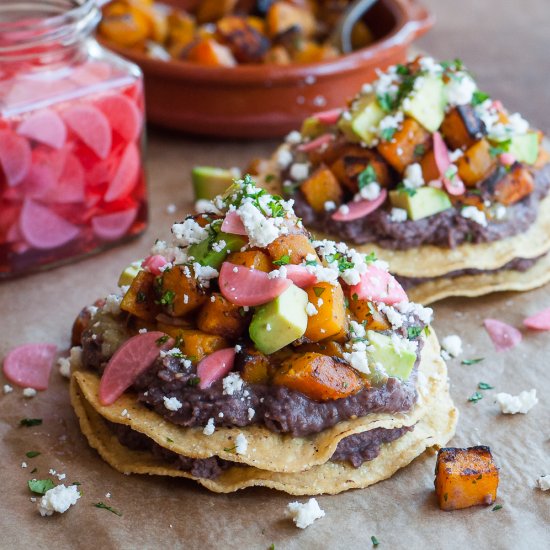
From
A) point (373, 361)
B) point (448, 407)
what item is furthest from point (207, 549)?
point (448, 407)

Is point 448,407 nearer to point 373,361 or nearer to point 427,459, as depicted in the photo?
point 427,459

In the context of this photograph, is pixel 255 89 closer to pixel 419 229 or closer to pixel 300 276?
pixel 419 229

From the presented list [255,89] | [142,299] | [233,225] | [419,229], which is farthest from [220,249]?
[255,89]

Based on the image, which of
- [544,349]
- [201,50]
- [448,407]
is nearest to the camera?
[448,407]

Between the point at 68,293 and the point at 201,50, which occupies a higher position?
the point at 201,50

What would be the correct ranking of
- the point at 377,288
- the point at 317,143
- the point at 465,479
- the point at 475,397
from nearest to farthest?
1. the point at 465,479
2. the point at 377,288
3. the point at 475,397
4. the point at 317,143

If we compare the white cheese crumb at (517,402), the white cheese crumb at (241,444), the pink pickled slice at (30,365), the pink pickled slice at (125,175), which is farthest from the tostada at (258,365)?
the pink pickled slice at (125,175)
